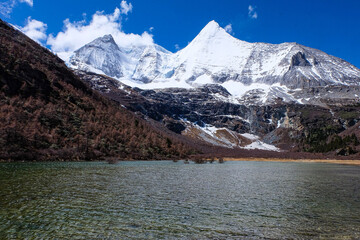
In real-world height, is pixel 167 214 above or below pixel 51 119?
below

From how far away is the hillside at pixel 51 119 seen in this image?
73.5m

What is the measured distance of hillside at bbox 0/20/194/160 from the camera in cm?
7350

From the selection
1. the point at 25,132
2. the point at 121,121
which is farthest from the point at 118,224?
the point at 121,121

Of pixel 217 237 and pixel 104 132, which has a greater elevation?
pixel 104 132

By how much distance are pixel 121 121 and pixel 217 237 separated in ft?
400

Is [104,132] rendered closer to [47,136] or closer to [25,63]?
[47,136]

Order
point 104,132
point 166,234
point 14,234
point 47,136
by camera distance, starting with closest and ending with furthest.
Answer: point 14,234 → point 166,234 → point 47,136 → point 104,132

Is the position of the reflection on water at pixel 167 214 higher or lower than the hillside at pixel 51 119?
lower

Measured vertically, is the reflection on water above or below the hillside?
below

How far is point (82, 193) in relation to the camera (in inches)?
1033

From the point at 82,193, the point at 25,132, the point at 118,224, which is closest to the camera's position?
the point at 118,224

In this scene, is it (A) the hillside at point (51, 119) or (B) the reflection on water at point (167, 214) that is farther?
(A) the hillside at point (51, 119)

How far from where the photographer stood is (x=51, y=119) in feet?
296

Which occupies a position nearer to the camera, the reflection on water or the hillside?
the reflection on water
